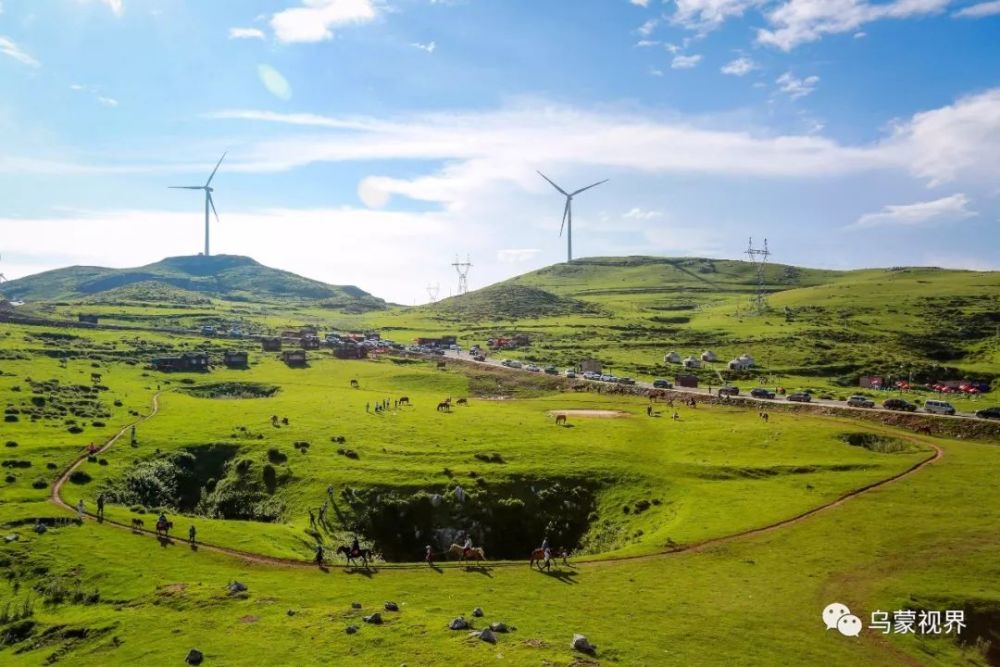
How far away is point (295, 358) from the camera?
6654 inches

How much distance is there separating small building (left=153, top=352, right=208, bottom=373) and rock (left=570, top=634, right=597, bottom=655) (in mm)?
133742

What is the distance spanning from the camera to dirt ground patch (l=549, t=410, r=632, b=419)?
107 metres

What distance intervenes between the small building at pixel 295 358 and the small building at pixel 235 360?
9.25 meters

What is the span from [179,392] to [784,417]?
352 ft

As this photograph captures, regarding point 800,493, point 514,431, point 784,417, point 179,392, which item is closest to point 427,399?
point 514,431

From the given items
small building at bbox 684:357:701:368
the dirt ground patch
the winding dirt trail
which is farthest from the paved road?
the winding dirt trail

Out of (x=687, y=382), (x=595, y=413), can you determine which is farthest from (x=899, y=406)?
(x=595, y=413)

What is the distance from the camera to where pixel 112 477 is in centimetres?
6969

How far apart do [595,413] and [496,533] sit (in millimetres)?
47738

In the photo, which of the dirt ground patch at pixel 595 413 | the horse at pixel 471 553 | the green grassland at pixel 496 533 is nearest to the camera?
the green grassland at pixel 496 533

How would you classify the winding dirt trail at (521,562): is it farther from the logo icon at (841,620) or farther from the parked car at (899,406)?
the parked car at (899,406)

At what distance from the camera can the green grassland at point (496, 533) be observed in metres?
37.7

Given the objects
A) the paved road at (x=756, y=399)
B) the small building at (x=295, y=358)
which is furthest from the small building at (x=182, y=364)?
the paved road at (x=756, y=399)

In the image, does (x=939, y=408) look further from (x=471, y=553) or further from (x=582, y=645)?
(x=582, y=645)
